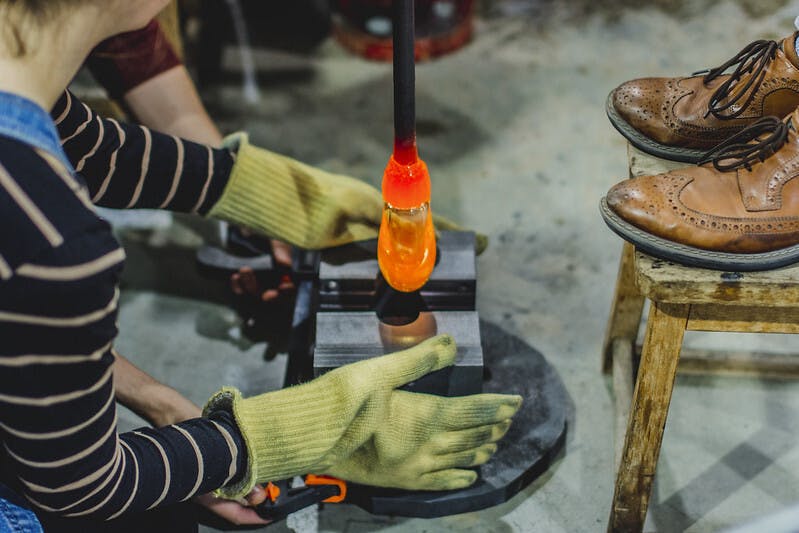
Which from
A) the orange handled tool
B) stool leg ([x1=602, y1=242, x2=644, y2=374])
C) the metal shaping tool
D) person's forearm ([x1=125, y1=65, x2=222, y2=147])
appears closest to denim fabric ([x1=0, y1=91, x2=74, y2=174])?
the orange handled tool

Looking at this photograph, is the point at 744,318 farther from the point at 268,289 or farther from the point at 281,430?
the point at 268,289

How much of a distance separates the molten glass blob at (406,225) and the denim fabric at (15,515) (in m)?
0.58

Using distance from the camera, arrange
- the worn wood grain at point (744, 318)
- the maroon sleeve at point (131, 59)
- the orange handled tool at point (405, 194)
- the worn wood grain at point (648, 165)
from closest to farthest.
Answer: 1. the orange handled tool at point (405, 194)
2. the worn wood grain at point (744, 318)
3. the worn wood grain at point (648, 165)
4. the maroon sleeve at point (131, 59)

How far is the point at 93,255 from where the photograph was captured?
906 millimetres

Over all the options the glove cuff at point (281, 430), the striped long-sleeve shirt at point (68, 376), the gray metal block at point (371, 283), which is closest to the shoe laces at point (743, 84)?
the gray metal block at point (371, 283)

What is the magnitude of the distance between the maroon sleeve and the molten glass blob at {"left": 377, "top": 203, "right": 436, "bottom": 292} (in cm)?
70

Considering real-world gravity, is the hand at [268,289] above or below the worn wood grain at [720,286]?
below

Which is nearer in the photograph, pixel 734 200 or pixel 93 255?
pixel 93 255

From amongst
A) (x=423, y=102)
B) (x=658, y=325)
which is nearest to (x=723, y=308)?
(x=658, y=325)

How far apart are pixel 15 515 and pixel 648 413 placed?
0.85 meters

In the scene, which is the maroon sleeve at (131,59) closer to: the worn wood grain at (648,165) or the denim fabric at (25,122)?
the denim fabric at (25,122)

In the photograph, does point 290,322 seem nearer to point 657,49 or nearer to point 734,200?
point 734,200

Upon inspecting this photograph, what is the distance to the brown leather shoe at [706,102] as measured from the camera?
4.08 feet

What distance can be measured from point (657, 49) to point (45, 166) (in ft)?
7.25
